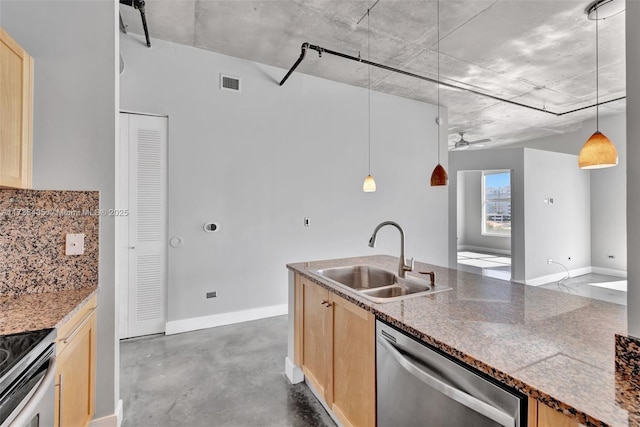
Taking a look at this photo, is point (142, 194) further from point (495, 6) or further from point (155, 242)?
point (495, 6)

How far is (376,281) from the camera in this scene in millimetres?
2434

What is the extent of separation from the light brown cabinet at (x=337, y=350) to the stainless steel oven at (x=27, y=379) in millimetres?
1320

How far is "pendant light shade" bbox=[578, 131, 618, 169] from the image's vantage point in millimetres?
2504

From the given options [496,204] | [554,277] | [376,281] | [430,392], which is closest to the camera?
[430,392]

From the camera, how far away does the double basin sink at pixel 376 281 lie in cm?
194

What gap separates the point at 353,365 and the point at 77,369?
4.72ft

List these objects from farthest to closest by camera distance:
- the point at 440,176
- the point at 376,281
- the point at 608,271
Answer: the point at 608,271 < the point at 440,176 < the point at 376,281

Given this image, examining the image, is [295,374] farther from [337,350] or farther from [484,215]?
[484,215]

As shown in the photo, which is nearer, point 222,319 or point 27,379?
point 27,379

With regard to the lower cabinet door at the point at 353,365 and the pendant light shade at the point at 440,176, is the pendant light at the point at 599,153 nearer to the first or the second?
the pendant light shade at the point at 440,176

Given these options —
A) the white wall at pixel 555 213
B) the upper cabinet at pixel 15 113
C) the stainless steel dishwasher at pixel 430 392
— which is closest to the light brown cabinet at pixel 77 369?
the upper cabinet at pixel 15 113

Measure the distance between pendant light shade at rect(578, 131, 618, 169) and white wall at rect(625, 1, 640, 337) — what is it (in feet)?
6.79

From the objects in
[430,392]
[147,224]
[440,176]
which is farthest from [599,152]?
[147,224]

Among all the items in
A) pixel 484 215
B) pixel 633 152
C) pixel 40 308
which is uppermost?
pixel 633 152
